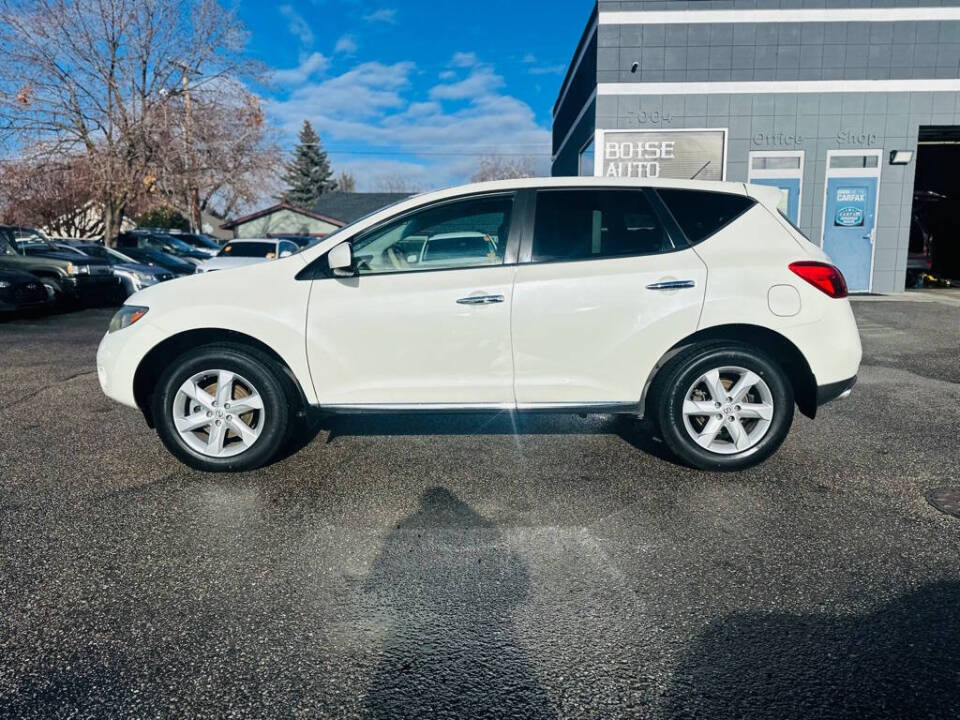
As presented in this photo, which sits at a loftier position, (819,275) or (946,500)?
(819,275)

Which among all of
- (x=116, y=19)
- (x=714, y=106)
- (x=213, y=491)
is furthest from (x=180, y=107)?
(x=213, y=491)

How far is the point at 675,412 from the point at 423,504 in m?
1.61

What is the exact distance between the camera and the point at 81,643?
2.40m

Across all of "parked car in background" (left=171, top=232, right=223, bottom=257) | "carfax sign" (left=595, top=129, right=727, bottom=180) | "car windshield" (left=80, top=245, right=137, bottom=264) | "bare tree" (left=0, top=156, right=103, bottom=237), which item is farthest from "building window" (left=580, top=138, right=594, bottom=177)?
"bare tree" (left=0, top=156, right=103, bottom=237)

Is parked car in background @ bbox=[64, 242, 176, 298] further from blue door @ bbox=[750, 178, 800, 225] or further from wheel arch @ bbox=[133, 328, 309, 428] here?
blue door @ bbox=[750, 178, 800, 225]

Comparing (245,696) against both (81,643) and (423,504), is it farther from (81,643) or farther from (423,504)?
(423,504)

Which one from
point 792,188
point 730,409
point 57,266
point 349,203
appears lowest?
point 730,409

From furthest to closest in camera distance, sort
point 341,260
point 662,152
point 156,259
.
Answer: point 156,259 → point 662,152 → point 341,260

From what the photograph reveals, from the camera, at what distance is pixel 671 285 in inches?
156

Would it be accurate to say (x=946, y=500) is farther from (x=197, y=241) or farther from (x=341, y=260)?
(x=197, y=241)

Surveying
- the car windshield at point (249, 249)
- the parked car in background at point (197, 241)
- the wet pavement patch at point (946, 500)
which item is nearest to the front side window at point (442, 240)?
the wet pavement patch at point (946, 500)

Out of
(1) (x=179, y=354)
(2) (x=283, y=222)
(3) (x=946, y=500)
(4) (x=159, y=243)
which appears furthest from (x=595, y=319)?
(2) (x=283, y=222)

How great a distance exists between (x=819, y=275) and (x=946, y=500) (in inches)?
56.0

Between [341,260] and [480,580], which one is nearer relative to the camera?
[480,580]
